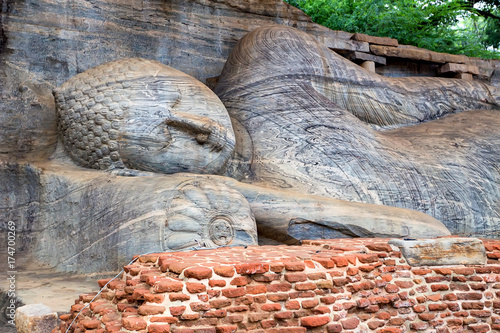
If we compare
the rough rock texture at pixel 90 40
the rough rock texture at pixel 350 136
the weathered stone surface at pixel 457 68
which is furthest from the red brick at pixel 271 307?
the weathered stone surface at pixel 457 68

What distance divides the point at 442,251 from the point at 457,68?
4.72 metres

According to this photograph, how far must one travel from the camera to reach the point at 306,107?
5715mm

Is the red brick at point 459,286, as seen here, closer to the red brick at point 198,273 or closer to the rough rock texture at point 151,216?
the rough rock texture at point 151,216

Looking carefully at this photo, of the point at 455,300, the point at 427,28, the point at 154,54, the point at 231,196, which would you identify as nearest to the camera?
the point at 455,300

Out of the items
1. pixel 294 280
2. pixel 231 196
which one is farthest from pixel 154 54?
pixel 294 280

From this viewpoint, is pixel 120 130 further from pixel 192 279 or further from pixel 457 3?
pixel 457 3

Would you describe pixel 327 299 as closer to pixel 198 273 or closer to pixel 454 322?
pixel 198 273

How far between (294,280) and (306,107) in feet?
10.00

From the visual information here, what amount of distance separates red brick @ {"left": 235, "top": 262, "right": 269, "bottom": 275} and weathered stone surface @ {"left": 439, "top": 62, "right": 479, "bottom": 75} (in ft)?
18.7

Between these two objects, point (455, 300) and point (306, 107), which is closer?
point (455, 300)

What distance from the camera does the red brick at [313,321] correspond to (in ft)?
9.39

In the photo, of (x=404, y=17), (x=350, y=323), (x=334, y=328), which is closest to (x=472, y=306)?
(x=350, y=323)

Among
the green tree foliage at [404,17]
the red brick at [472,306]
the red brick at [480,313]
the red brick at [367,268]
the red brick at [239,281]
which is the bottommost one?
the red brick at [480,313]

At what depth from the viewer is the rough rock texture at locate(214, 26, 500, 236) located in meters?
5.36
